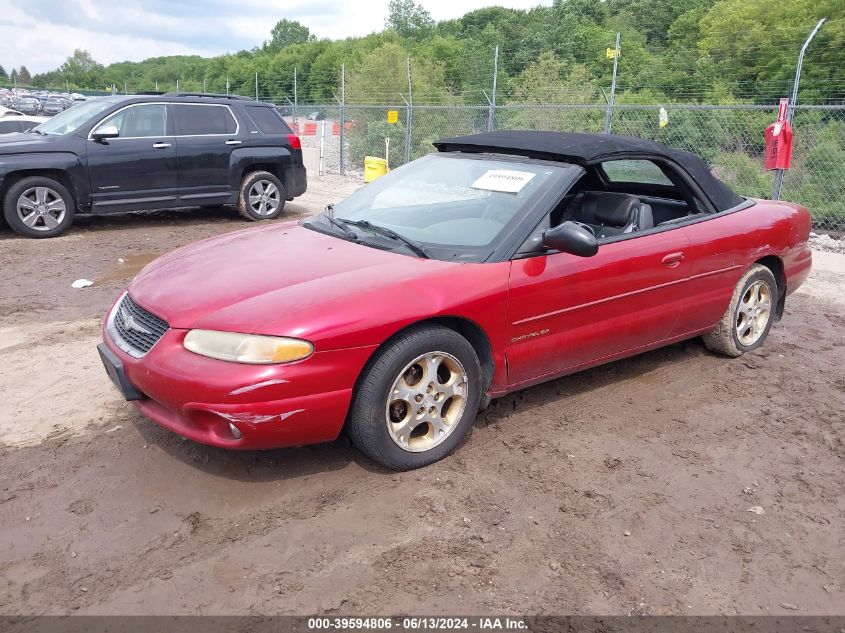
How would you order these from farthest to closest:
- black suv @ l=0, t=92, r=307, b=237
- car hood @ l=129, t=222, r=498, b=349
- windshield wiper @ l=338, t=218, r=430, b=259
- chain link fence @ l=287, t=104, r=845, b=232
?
chain link fence @ l=287, t=104, r=845, b=232
black suv @ l=0, t=92, r=307, b=237
windshield wiper @ l=338, t=218, r=430, b=259
car hood @ l=129, t=222, r=498, b=349

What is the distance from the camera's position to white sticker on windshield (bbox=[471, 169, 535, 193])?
13.3 feet

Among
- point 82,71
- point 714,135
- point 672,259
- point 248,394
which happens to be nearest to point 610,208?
point 672,259

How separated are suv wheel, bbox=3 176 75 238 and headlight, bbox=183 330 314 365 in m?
7.09

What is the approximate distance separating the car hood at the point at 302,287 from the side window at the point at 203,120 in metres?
6.57

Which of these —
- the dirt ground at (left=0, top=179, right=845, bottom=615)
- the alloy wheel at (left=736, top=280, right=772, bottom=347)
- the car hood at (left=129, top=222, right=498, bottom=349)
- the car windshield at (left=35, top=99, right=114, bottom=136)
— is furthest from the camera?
the car windshield at (left=35, top=99, right=114, bottom=136)

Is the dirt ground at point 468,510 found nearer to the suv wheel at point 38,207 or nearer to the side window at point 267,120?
the suv wheel at point 38,207

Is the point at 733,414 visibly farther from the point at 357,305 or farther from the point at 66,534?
the point at 66,534

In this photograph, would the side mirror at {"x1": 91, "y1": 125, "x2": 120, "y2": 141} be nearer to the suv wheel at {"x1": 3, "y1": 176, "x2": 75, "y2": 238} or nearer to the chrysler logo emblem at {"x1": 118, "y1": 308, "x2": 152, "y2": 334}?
the suv wheel at {"x1": 3, "y1": 176, "x2": 75, "y2": 238}

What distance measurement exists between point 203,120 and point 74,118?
1.61m

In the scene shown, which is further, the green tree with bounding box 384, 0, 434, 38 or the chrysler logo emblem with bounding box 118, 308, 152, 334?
the green tree with bounding box 384, 0, 434, 38

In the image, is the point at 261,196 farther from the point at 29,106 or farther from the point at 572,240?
the point at 29,106

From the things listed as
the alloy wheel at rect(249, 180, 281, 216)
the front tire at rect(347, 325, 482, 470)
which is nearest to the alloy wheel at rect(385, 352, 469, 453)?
the front tire at rect(347, 325, 482, 470)

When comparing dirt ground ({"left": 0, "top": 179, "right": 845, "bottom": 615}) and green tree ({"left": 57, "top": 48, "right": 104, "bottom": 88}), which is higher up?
green tree ({"left": 57, "top": 48, "right": 104, "bottom": 88})

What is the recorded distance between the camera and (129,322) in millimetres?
3484
